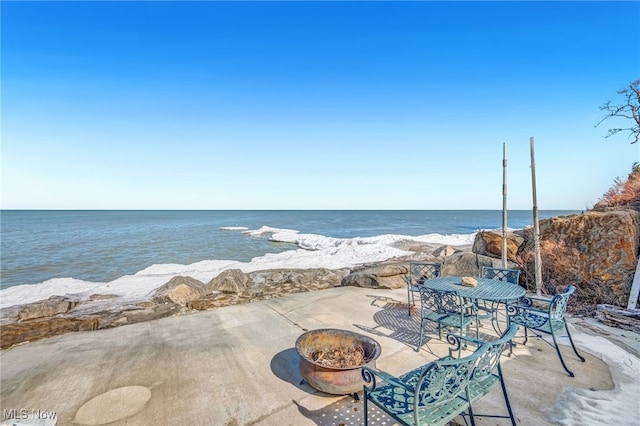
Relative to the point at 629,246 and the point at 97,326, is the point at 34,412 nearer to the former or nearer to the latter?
the point at 97,326

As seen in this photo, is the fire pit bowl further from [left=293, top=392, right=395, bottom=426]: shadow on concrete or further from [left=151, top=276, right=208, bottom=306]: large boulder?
[left=151, top=276, right=208, bottom=306]: large boulder

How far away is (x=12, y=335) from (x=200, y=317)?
314cm

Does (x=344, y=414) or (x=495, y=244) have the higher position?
(x=495, y=244)

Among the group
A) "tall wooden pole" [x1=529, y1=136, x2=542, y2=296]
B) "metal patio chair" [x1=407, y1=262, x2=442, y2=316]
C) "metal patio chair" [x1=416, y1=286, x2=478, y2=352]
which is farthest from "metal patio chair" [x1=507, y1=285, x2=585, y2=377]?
"tall wooden pole" [x1=529, y1=136, x2=542, y2=296]

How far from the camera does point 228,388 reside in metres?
2.96

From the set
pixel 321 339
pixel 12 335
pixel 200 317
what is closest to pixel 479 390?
pixel 321 339

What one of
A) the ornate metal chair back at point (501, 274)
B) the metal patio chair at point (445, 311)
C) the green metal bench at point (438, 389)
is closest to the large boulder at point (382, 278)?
the ornate metal chair back at point (501, 274)

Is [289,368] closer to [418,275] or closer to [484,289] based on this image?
[484,289]

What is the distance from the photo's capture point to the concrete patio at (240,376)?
254cm

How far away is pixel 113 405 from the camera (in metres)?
2.71

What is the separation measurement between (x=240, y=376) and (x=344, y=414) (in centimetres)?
131

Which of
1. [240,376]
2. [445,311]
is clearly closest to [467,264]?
[445,311]

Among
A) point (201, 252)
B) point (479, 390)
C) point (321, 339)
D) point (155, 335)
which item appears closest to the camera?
point (479, 390)

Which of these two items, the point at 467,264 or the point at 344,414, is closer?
the point at 344,414
